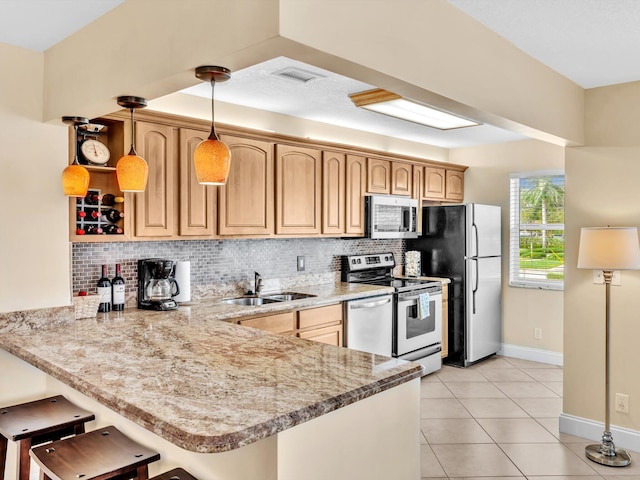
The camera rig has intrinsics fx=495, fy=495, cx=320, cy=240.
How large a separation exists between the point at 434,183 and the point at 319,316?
8.51ft

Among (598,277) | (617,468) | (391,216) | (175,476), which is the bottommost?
(617,468)

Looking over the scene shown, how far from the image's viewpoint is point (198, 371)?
1871 mm

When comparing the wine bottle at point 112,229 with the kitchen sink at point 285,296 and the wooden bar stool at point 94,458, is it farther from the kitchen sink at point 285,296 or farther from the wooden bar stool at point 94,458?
the wooden bar stool at point 94,458

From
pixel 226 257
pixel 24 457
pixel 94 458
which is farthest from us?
pixel 226 257

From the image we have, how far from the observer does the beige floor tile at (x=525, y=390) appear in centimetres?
438

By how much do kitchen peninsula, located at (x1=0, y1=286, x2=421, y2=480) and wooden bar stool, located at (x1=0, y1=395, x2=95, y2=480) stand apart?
0.15 metres

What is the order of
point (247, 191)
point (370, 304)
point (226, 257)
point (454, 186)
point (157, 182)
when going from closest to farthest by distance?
1. point (157, 182)
2. point (247, 191)
3. point (226, 257)
4. point (370, 304)
5. point (454, 186)

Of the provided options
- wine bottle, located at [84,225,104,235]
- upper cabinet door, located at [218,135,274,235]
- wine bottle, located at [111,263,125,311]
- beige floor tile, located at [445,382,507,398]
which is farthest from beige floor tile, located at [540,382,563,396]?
wine bottle, located at [84,225,104,235]

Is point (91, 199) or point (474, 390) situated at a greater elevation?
point (91, 199)

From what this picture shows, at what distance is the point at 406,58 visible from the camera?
1.92 metres

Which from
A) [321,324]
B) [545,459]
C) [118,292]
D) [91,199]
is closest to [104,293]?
[118,292]

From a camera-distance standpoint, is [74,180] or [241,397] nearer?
[241,397]

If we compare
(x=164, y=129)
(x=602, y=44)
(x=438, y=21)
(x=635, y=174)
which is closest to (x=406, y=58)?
(x=438, y=21)

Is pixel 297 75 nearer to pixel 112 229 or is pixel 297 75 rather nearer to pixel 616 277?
pixel 112 229
